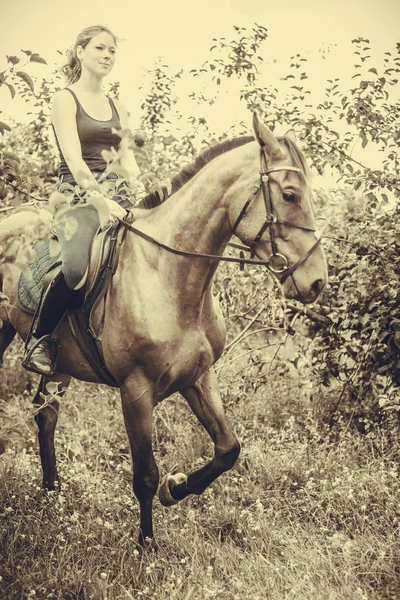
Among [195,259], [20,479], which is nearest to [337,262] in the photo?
[195,259]

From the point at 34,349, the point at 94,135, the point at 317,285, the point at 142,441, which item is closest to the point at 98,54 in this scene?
the point at 94,135

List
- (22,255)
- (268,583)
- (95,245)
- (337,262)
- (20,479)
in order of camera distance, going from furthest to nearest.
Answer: (337,262)
(20,479)
(95,245)
(268,583)
(22,255)

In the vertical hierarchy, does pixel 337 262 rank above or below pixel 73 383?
above

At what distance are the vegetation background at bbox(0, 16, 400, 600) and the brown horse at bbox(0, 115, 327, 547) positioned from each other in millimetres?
408

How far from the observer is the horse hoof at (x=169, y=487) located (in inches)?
175

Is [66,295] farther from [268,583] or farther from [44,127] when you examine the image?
[44,127]

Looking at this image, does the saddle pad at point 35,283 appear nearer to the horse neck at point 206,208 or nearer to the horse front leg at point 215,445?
the horse neck at point 206,208

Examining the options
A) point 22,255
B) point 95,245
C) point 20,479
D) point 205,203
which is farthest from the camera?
point 20,479

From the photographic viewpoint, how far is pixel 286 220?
3.68 m

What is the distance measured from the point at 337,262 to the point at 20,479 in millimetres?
3082

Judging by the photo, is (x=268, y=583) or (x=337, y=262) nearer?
(x=268, y=583)

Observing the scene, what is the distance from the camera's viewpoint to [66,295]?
4.37 meters

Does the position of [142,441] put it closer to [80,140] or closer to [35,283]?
[35,283]

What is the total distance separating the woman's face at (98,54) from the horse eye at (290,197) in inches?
67.5
